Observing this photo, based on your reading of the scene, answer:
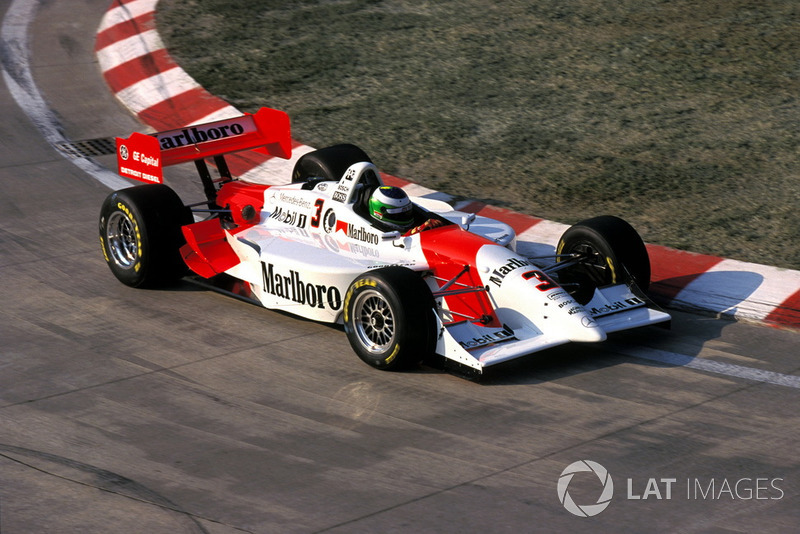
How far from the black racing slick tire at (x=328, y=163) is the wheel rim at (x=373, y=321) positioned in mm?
2247

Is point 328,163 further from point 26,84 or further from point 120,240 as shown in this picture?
point 26,84

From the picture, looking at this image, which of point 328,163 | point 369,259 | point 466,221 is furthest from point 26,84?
point 466,221

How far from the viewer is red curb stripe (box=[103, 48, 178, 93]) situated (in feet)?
41.2

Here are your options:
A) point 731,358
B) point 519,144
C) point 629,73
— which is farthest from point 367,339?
point 629,73

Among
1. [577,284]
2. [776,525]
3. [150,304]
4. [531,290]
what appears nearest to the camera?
[776,525]

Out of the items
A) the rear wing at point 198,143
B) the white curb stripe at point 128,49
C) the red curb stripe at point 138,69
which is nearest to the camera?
the rear wing at point 198,143


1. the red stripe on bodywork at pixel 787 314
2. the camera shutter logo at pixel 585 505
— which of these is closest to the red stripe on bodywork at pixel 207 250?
the camera shutter logo at pixel 585 505

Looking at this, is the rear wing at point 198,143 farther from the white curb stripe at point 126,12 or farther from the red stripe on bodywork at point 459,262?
the white curb stripe at point 126,12

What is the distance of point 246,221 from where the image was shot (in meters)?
8.23

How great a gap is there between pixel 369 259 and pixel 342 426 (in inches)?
66.1

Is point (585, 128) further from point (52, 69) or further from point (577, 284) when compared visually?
point (52, 69)

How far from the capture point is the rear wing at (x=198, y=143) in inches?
329

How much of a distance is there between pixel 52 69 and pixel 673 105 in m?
Result: 7.49

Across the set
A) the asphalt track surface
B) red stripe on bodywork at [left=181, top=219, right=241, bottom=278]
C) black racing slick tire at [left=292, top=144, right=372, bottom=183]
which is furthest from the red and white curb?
red stripe on bodywork at [left=181, top=219, right=241, bottom=278]
